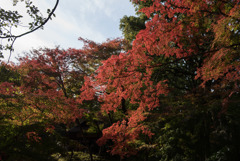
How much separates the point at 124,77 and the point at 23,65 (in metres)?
8.83

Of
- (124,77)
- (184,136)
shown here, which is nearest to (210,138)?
(184,136)

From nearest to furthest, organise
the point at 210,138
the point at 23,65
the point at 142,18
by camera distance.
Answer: the point at 210,138
the point at 142,18
the point at 23,65

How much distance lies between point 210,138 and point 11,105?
545cm

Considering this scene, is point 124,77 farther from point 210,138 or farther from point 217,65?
point 210,138

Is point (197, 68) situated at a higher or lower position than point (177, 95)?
higher

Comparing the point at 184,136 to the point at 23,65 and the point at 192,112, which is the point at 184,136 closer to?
the point at 192,112

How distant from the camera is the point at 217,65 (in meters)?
3.88

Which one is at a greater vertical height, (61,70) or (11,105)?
(61,70)

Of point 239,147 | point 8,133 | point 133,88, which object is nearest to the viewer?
point 8,133

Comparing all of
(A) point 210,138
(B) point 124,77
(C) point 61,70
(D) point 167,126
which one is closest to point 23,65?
(C) point 61,70

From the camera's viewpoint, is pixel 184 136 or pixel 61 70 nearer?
pixel 184 136

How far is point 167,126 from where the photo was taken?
17.4 feet

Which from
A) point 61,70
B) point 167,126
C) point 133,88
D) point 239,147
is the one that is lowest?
point 239,147

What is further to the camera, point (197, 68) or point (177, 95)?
point (177, 95)
